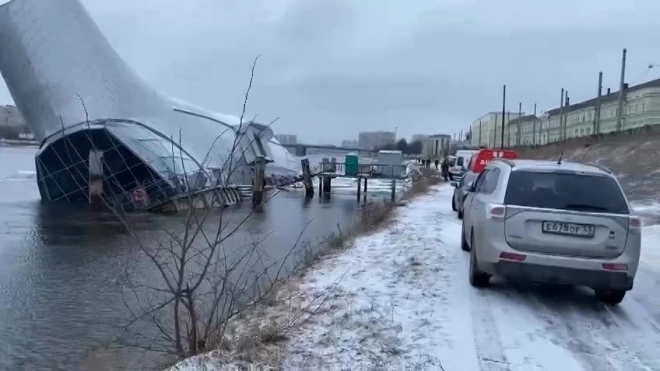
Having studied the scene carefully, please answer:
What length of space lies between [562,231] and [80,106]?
32.0 metres

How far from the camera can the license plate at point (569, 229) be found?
267 inches

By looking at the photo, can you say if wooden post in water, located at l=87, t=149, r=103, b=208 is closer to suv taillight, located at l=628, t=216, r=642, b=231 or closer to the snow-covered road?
the snow-covered road

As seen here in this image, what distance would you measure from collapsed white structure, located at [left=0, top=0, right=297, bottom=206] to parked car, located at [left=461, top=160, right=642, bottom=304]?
968 inches

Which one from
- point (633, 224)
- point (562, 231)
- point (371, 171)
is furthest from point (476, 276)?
point (371, 171)

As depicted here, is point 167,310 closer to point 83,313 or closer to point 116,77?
point 83,313

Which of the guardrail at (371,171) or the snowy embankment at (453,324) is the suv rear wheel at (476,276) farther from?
the guardrail at (371,171)

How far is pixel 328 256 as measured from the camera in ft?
35.9

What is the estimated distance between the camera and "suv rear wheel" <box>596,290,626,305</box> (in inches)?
282

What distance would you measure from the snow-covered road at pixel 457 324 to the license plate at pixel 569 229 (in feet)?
2.90

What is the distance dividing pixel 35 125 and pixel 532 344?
35737 millimetres

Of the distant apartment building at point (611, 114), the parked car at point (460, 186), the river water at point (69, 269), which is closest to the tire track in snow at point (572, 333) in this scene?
the river water at point (69, 269)

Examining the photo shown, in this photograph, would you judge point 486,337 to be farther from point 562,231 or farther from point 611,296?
point 611,296

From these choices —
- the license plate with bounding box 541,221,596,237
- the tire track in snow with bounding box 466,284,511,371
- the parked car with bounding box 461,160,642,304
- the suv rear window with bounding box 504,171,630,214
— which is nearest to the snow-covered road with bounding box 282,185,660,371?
the tire track in snow with bounding box 466,284,511,371

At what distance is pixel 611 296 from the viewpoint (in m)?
7.26
